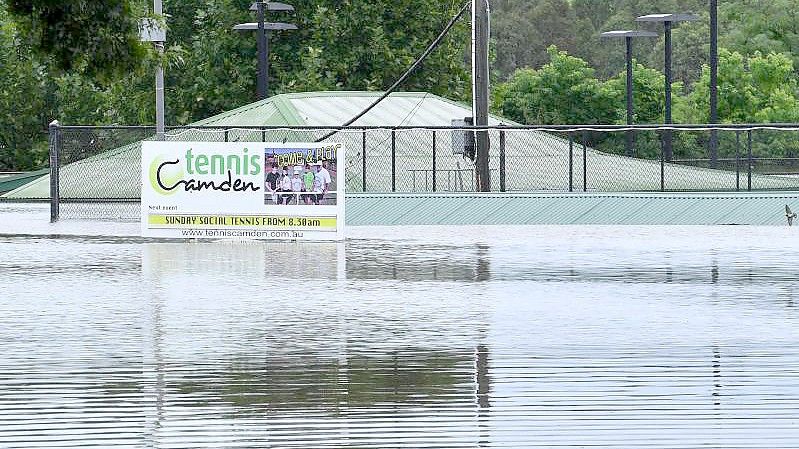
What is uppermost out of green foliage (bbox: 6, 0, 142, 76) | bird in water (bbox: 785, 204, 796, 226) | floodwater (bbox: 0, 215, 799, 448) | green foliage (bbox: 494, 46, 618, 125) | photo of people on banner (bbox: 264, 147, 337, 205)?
green foliage (bbox: 494, 46, 618, 125)

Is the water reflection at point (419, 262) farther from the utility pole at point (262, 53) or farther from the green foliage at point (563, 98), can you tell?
the green foliage at point (563, 98)

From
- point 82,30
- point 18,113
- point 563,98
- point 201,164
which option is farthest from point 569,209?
point 563,98

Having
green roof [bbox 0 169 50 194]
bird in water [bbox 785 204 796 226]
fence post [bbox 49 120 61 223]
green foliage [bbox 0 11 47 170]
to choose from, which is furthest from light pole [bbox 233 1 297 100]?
bird in water [bbox 785 204 796 226]

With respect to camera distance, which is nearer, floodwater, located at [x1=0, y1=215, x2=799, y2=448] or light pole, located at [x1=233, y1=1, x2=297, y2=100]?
floodwater, located at [x1=0, y1=215, x2=799, y2=448]

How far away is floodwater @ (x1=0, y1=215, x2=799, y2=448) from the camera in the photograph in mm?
10938

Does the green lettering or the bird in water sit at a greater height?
the green lettering

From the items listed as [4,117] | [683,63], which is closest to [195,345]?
[4,117]

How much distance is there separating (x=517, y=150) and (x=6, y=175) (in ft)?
74.2

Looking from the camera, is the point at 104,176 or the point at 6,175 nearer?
the point at 104,176

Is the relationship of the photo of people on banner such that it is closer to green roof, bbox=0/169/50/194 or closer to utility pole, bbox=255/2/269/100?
utility pole, bbox=255/2/269/100

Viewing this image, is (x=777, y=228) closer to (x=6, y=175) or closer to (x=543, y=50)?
(x=6, y=175)

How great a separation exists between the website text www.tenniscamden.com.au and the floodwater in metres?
3.39

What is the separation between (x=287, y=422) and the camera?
11.2 m

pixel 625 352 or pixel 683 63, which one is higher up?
pixel 683 63
